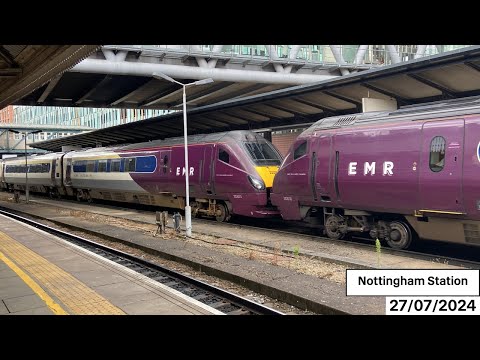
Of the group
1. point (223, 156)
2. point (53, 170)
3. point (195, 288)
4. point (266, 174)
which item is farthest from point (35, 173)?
point (195, 288)

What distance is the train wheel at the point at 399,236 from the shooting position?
10875 mm

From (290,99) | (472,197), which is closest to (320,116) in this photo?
(290,99)

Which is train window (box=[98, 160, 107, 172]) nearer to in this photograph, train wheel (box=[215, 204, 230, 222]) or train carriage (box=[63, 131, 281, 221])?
train carriage (box=[63, 131, 281, 221])

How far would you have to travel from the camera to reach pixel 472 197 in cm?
907

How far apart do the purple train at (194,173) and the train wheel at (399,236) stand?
195 inches

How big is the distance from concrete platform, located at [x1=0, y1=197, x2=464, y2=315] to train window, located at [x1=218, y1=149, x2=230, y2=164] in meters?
2.48

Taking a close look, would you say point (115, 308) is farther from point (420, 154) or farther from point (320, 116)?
point (320, 116)

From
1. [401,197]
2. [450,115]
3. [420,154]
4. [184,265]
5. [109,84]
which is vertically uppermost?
[109,84]

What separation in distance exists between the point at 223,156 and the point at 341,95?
520 centimetres

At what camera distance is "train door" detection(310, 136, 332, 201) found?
483 inches

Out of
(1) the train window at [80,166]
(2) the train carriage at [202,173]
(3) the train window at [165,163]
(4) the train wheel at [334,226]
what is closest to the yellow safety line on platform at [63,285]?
(2) the train carriage at [202,173]

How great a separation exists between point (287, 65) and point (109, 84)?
11.3 meters

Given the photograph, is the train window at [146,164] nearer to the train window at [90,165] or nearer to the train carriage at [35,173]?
the train window at [90,165]

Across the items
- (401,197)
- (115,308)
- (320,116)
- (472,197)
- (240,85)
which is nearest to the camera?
(115,308)
